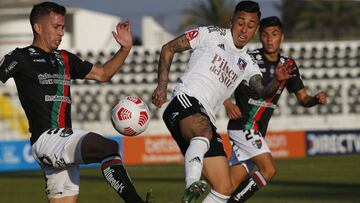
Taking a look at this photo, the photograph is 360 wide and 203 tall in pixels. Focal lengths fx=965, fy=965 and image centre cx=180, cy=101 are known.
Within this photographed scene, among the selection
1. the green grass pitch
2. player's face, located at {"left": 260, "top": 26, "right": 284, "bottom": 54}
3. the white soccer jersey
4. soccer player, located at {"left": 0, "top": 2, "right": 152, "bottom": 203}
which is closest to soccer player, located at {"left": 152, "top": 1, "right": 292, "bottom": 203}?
the white soccer jersey

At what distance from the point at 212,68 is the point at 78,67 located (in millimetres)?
1390

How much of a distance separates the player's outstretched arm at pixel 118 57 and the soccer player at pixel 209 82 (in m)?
0.50

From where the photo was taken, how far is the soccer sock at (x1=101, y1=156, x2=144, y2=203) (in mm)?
8141

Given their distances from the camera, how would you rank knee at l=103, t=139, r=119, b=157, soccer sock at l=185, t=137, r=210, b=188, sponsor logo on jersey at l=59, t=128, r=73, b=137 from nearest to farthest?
1. knee at l=103, t=139, r=119, b=157
2. sponsor logo on jersey at l=59, t=128, r=73, b=137
3. soccer sock at l=185, t=137, r=210, b=188

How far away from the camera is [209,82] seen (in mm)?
9773

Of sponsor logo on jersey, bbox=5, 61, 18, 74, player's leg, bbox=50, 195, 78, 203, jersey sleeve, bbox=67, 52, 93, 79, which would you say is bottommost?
player's leg, bbox=50, 195, 78, 203

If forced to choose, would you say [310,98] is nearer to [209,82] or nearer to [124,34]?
[209,82]

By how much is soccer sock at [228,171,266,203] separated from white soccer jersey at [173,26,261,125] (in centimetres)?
175

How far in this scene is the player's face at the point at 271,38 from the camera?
1199 centimetres

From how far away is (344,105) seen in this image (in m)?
39.1

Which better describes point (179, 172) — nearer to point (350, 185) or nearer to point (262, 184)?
point (350, 185)

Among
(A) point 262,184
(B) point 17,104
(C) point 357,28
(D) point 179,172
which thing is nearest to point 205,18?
(C) point 357,28

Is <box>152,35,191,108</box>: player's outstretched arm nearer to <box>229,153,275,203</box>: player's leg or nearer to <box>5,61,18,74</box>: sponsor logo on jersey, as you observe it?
<box>5,61,18,74</box>: sponsor logo on jersey

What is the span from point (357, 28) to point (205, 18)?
9.98 meters
